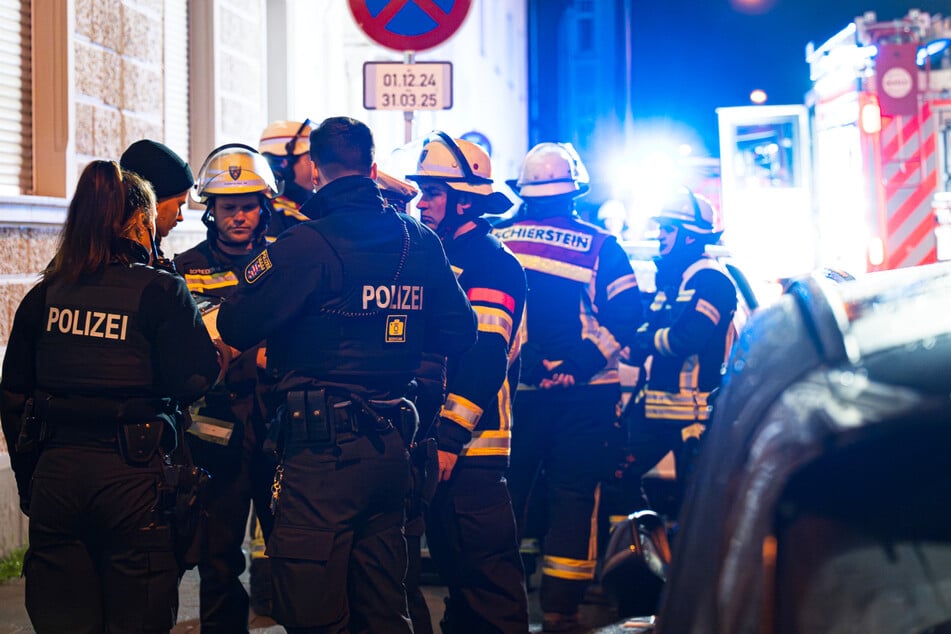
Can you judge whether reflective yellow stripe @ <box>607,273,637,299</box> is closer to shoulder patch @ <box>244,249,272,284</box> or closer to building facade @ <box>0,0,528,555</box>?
building facade @ <box>0,0,528,555</box>

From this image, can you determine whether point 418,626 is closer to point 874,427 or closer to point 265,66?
point 874,427

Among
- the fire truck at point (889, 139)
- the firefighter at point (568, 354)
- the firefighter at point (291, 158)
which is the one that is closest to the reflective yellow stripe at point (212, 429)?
the firefighter at point (568, 354)

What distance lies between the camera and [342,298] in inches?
140

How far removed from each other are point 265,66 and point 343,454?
6.91 m

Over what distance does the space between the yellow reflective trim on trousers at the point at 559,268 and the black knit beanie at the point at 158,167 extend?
1.65m

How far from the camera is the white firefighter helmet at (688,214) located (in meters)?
6.07

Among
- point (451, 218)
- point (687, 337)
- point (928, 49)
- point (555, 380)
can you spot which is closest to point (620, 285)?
point (555, 380)

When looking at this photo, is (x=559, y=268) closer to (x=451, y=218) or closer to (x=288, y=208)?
(x=451, y=218)

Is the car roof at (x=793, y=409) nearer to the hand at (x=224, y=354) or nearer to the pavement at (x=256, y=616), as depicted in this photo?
the hand at (x=224, y=354)

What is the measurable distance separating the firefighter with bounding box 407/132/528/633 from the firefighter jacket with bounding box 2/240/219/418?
1.08 meters

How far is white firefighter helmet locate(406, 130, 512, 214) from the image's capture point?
4613 millimetres

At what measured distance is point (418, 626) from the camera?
4.46m

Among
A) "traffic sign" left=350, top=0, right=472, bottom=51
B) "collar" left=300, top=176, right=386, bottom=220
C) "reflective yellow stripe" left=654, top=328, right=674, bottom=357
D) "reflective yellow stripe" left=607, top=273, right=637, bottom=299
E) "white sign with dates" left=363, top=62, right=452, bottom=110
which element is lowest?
"reflective yellow stripe" left=654, top=328, right=674, bottom=357

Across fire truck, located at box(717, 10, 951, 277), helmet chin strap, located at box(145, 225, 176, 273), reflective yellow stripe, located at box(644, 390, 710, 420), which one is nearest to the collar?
helmet chin strap, located at box(145, 225, 176, 273)
